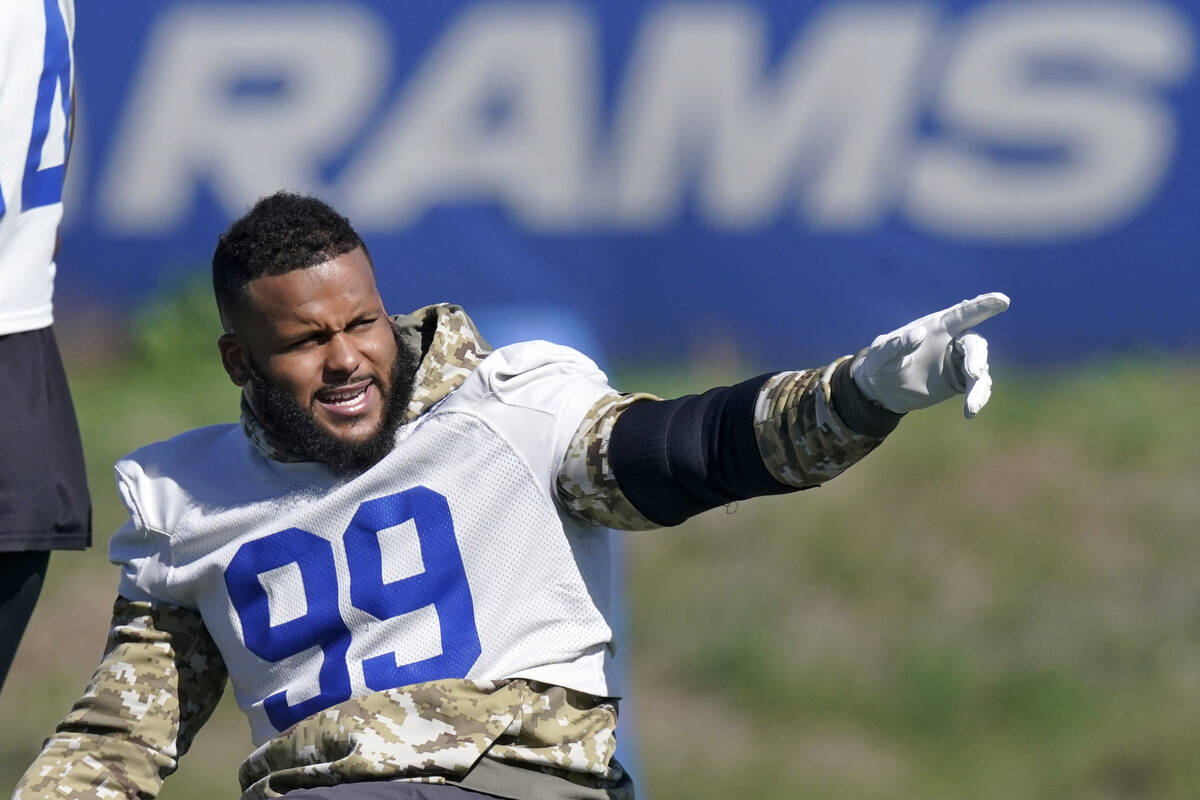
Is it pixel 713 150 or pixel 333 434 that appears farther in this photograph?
pixel 713 150

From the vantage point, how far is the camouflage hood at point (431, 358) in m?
2.14

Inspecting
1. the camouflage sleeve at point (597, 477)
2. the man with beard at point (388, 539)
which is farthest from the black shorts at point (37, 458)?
the camouflage sleeve at point (597, 477)

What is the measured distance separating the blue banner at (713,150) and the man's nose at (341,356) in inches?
77.2

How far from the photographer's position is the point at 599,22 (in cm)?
410

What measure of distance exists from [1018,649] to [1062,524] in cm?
32

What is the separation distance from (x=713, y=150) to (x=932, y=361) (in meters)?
2.43

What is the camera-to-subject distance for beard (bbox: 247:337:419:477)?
6.93ft

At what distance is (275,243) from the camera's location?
2.13 m

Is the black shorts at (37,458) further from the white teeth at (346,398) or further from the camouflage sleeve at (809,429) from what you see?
the camouflage sleeve at (809,429)

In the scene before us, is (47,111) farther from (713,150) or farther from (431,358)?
(713,150)

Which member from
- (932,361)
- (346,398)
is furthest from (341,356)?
(932,361)

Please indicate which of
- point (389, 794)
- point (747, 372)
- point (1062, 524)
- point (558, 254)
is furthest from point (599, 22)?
point (389, 794)

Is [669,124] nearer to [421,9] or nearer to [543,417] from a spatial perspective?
[421,9]

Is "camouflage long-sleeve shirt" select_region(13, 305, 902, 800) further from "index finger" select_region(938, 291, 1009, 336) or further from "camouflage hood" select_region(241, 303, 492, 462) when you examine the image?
"index finger" select_region(938, 291, 1009, 336)
